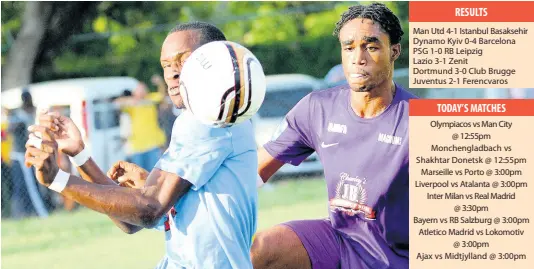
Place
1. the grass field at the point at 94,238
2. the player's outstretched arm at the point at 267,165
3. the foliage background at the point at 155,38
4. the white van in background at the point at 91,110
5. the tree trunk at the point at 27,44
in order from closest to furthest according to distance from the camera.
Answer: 1. the player's outstretched arm at the point at 267,165
2. the grass field at the point at 94,238
3. the white van in background at the point at 91,110
4. the tree trunk at the point at 27,44
5. the foliage background at the point at 155,38

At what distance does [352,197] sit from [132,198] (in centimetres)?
160

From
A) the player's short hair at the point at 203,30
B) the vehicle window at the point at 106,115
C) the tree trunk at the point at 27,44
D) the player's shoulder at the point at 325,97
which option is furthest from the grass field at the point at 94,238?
the tree trunk at the point at 27,44

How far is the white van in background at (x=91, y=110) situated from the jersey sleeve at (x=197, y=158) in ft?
30.1

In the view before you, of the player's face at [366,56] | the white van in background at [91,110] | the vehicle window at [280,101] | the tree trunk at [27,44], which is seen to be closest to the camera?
the player's face at [366,56]

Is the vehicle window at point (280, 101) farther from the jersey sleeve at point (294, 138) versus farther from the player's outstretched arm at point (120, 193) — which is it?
the player's outstretched arm at point (120, 193)

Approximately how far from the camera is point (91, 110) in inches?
536

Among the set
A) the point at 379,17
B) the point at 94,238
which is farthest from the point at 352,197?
the point at 94,238

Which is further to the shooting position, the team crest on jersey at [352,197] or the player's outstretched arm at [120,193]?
the team crest on jersey at [352,197]

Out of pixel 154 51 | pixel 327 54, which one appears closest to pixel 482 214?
pixel 327 54

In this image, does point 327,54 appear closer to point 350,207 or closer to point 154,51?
point 154,51

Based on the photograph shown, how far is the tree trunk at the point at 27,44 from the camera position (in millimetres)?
17953

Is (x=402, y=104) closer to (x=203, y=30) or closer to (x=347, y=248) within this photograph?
(x=347, y=248)

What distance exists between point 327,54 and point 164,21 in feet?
16.6

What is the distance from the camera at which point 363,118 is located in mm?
5098
